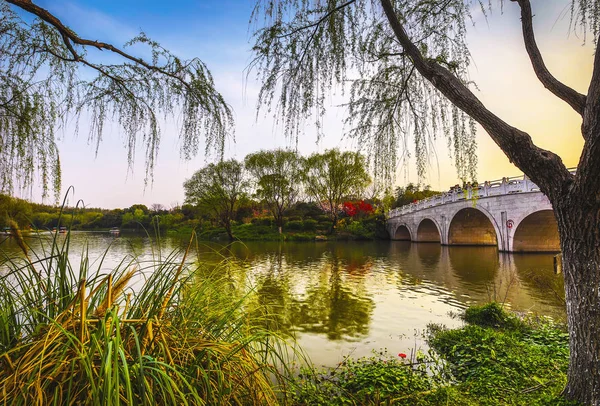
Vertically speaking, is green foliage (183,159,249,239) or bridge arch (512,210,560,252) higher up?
green foliage (183,159,249,239)

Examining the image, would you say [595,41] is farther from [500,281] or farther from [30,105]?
[500,281]

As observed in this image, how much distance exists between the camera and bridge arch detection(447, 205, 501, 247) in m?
26.3

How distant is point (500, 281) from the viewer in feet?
37.5

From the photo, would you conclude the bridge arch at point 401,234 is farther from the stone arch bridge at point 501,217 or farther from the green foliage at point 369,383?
the green foliage at point 369,383

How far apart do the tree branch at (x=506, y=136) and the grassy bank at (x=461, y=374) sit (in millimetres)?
1871

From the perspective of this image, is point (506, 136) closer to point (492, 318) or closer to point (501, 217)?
point (492, 318)

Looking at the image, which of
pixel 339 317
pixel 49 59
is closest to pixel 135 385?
pixel 49 59

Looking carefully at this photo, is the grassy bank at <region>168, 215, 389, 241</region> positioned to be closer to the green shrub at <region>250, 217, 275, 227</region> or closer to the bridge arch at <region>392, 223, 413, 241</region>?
the green shrub at <region>250, 217, 275, 227</region>

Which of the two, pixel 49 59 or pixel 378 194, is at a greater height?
pixel 49 59

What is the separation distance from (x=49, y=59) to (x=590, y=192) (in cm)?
407

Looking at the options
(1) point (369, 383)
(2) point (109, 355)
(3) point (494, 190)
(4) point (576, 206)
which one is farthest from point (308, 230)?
(2) point (109, 355)

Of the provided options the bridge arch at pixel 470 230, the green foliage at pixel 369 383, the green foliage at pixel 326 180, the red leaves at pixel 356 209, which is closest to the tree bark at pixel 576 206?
the green foliage at pixel 369 383

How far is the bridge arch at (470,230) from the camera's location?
26.3 meters

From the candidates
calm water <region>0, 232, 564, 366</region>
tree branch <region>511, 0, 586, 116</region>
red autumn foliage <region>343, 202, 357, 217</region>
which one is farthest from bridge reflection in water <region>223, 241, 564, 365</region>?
red autumn foliage <region>343, 202, 357, 217</region>
